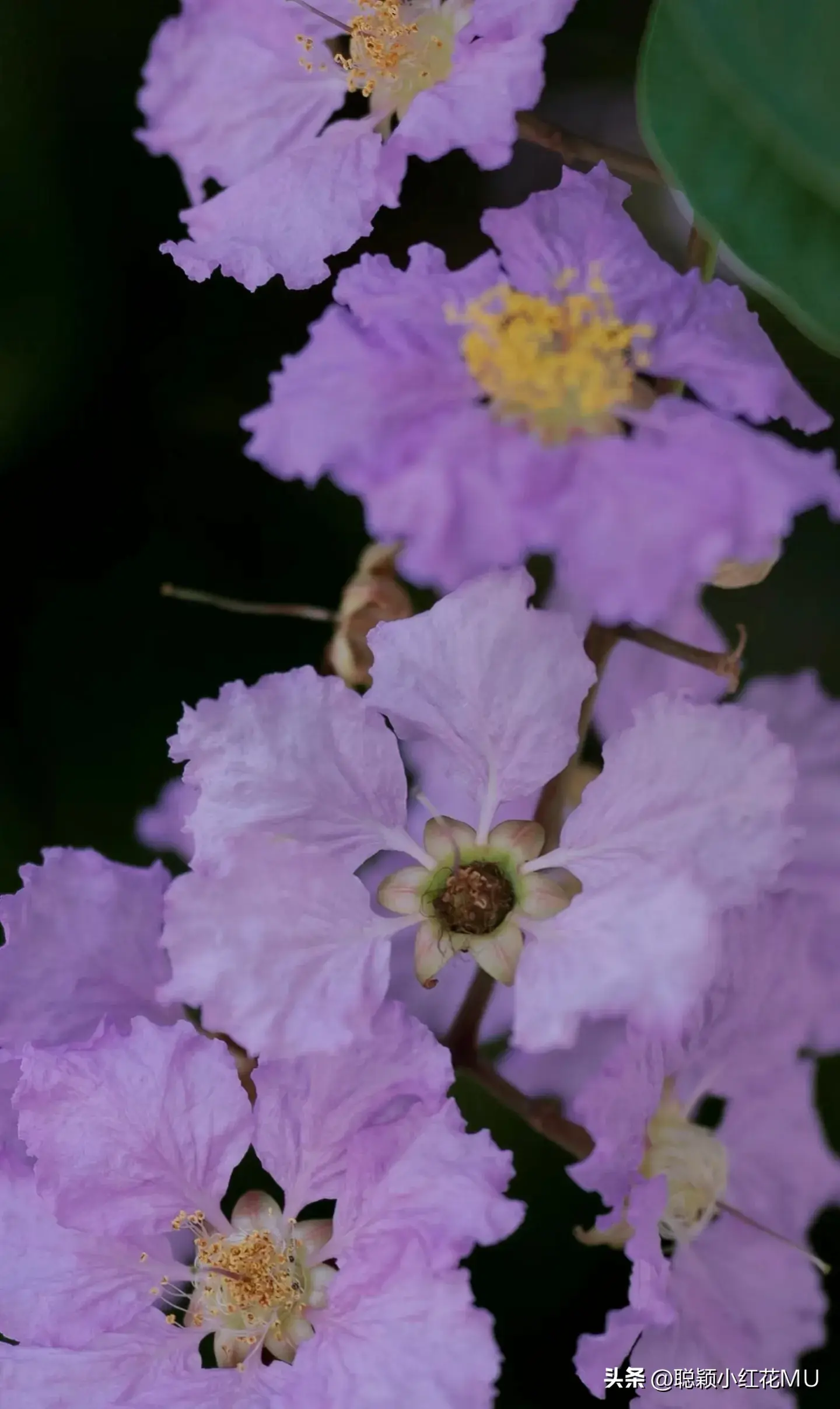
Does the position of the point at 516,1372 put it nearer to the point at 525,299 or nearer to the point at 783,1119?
the point at 783,1119

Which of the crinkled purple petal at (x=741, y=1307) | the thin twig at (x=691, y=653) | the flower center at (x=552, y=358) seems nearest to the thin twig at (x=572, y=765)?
the thin twig at (x=691, y=653)

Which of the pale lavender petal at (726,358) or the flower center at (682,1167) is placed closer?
the pale lavender petal at (726,358)

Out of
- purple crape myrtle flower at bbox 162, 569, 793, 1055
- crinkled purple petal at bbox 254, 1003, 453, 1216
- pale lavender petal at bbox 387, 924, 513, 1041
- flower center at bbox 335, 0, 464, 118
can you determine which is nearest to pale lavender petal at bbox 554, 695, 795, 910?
purple crape myrtle flower at bbox 162, 569, 793, 1055

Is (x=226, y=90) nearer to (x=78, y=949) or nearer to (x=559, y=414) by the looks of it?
(x=559, y=414)

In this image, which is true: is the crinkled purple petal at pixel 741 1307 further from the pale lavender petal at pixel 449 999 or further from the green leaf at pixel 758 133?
the green leaf at pixel 758 133

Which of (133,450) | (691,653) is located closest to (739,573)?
(691,653)

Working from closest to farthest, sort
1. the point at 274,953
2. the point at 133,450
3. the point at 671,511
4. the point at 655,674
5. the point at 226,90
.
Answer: the point at 671,511, the point at 274,953, the point at 226,90, the point at 655,674, the point at 133,450
